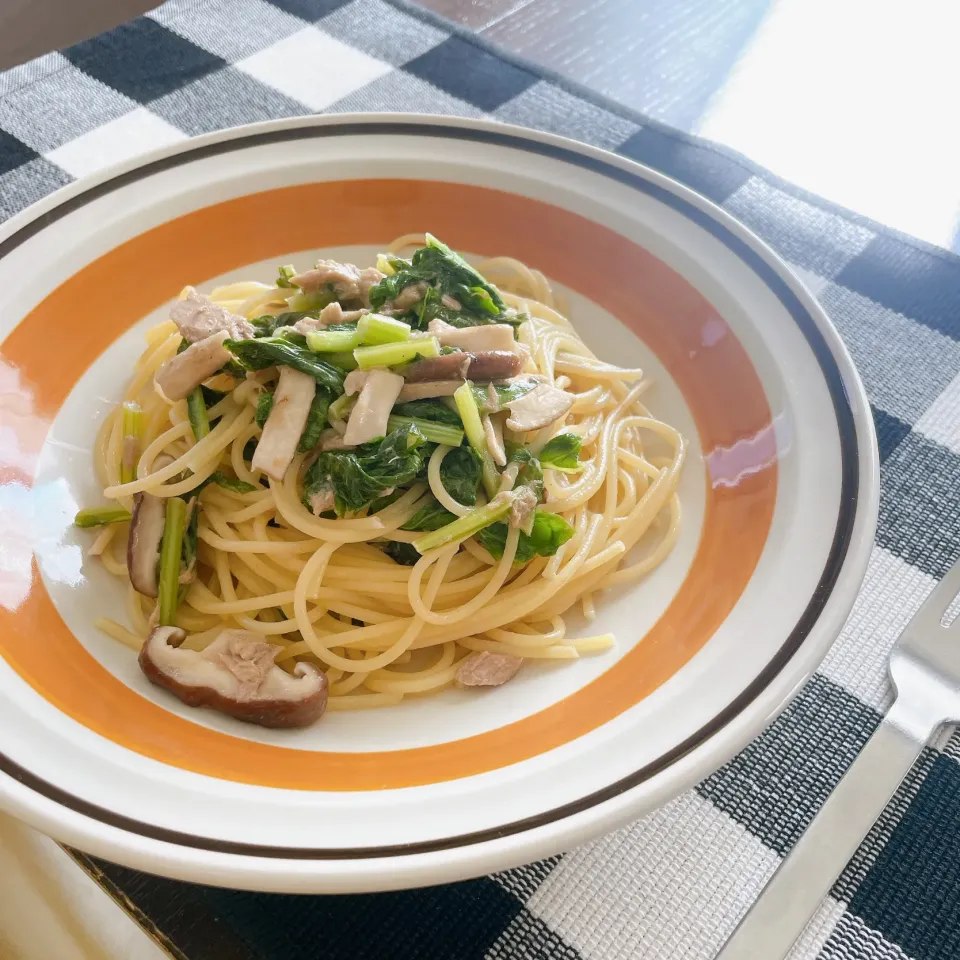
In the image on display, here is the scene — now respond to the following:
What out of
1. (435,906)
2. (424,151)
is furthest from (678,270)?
(435,906)

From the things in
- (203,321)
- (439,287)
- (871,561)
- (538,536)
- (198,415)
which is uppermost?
(203,321)

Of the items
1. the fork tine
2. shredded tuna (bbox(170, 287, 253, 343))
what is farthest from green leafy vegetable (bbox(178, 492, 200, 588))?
the fork tine

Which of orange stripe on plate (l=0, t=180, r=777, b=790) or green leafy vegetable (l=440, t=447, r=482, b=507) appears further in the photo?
green leafy vegetable (l=440, t=447, r=482, b=507)

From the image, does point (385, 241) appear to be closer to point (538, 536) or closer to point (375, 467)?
point (375, 467)

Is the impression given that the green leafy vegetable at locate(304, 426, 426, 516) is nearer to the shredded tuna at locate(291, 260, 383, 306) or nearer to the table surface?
the shredded tuna at locate(291, 260, 383, 306)

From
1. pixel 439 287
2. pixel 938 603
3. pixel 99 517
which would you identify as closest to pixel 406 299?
pixel 439 287

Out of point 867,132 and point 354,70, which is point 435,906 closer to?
point 354,70
